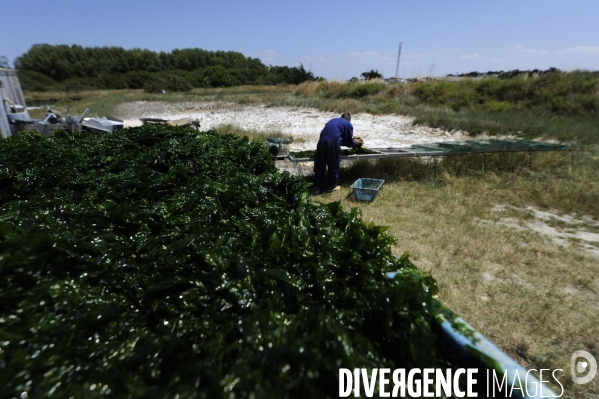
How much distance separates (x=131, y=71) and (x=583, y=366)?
75.3 m

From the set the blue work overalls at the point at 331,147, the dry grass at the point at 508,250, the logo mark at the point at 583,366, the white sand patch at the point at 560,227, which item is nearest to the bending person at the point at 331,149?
the blue work overalls at the point at 331,147

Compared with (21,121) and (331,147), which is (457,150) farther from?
(21,121)

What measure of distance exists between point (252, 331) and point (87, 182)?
91.9 inches

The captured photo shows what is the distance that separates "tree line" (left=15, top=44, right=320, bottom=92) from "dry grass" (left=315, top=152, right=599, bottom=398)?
46870mm

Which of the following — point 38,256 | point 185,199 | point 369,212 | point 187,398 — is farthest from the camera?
point 369,212

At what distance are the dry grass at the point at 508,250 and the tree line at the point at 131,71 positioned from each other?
46.9 m

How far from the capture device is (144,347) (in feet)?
4.01

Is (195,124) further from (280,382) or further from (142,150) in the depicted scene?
(280,382)

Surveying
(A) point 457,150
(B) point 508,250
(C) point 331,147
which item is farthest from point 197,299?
(A) point 457,150

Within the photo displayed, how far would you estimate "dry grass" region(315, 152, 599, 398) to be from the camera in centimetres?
299

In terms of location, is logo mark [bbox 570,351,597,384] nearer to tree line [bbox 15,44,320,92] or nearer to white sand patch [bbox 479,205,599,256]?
white sand patch [bbox 479,205,599,256]

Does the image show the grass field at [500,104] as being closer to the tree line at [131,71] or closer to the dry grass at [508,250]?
the dry grass at [508,250]

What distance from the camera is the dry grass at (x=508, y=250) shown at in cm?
299

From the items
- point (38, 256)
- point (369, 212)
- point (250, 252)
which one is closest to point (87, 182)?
point (38, 256)
